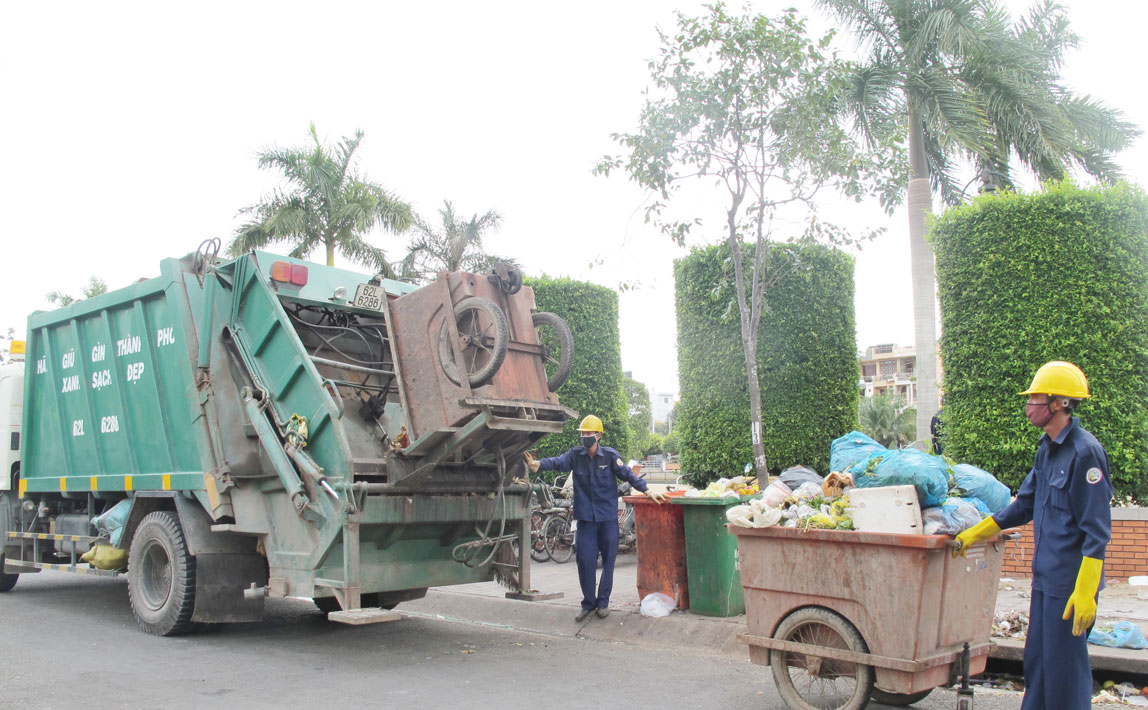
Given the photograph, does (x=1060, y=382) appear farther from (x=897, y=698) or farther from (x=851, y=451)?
(x=897, y=698)

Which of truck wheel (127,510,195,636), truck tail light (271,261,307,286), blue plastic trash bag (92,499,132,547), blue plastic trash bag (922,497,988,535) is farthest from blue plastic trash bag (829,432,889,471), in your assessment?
blue plastic trash bag (92,499,132,547)

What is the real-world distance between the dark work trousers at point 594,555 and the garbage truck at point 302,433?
59 centimetres

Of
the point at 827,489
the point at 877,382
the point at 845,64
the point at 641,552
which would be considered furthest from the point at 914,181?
the point at 877,382

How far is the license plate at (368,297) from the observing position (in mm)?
6910

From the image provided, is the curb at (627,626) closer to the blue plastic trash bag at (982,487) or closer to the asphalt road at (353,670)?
the asphalt road at (353,670)

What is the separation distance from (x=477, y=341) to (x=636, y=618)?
2.83 metres

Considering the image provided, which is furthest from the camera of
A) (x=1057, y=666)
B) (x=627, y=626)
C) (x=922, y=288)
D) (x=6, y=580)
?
(x=922, y=288)

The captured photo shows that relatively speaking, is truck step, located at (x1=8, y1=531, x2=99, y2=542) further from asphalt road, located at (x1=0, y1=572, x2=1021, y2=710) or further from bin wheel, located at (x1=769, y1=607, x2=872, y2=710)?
bin wheel, located at (x1=769, y1=607, x2=872, y2=710)

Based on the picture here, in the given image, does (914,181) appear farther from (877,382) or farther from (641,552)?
(877,382)

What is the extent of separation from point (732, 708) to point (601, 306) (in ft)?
28.7

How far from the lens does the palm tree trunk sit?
13367mm

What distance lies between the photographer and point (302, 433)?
5957 millimetres

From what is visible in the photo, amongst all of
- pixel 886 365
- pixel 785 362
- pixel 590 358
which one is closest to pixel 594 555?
pixel 785 362

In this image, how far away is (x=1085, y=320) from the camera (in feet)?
27.9
